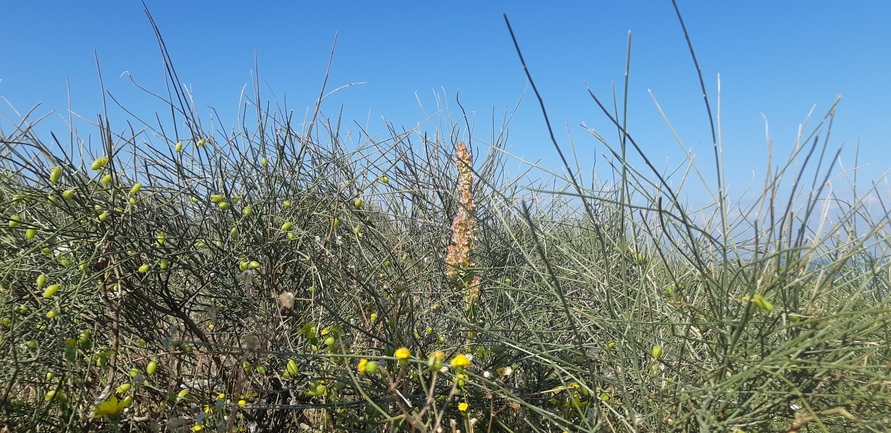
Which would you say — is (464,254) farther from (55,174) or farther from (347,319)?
(55,174)

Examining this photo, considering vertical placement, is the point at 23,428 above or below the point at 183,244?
below

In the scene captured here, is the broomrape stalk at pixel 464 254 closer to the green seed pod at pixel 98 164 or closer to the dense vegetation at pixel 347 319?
the dense vegetation at pixel 347 319

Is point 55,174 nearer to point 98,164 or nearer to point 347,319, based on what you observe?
point 98,164

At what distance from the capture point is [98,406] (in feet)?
3.93

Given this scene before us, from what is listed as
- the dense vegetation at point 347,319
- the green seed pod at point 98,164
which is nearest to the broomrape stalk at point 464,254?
the dense vegetation at point 347,319

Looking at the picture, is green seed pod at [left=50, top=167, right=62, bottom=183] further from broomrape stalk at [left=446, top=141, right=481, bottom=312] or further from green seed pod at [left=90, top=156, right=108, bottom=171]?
broomrape stalk at [left=446, top=141, right=481, bottom=312]

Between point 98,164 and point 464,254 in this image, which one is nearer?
point 98,164

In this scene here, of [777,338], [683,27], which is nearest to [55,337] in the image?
[683,27]

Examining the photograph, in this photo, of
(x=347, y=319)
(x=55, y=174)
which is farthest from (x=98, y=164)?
(x=347, y=319)

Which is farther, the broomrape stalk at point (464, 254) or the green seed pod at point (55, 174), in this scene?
the broomrape stalk at point (464, 254)

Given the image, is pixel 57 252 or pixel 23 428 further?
pixel 57 252

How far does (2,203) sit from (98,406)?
1.74 feet

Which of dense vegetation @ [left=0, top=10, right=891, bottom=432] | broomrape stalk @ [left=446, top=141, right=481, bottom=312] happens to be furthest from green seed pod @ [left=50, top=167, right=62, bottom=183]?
broomrape stalk @ [left=446, top=141, right=481, bottom=312]

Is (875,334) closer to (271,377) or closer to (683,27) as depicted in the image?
(683,27)
